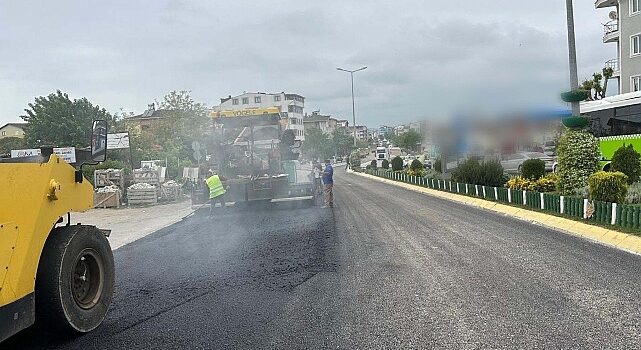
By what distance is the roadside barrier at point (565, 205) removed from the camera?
12172 millimetres

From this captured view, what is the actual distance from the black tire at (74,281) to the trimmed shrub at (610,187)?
11216 mm

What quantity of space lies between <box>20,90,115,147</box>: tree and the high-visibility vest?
87.9 ft

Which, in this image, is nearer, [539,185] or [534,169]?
[539,185]

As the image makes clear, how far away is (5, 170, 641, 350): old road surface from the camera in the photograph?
5.46 metres

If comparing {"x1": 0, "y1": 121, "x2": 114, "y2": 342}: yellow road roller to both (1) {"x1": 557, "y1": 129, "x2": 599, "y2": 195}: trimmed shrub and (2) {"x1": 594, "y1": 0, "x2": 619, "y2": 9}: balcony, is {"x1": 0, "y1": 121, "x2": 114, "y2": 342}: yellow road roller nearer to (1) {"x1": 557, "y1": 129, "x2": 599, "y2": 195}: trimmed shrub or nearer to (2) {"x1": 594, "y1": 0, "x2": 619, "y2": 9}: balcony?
(1) {"x1": 557, "y1": 129, "x2": 599, "y2": 195}: trimmed shrub

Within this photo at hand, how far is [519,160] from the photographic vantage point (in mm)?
24484

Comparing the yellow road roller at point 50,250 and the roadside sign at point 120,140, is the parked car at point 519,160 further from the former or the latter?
the roadside sign at point 120,140

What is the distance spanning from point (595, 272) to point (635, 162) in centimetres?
1227

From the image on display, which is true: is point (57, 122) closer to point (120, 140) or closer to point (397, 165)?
point (120, 140)

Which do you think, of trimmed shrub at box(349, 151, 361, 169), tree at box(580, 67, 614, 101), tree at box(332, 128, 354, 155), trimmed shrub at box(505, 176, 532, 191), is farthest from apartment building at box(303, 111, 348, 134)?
trimmed shrub at box(505, 176, 532, 191)

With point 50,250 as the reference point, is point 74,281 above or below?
below

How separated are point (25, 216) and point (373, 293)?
3862 mm

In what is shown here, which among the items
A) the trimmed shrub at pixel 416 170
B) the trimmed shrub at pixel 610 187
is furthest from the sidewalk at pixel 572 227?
the trimmed shrub at pixel 416 170

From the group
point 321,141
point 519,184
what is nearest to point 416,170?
point 519,184
